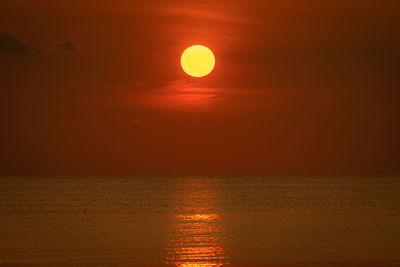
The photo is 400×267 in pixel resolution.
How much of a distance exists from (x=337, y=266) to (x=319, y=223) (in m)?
14.9

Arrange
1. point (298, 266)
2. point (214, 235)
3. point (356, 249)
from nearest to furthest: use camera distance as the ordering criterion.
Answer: point (298, 266)
point (356, 249)
point (214, 235)

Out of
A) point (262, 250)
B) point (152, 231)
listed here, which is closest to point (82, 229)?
point (152, 231)

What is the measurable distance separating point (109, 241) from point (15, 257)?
16.7 feet

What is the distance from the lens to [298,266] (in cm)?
1683

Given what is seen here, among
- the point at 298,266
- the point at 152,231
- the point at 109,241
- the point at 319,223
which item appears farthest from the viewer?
the point at 319,223

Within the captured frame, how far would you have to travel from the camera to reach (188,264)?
17.3 meters

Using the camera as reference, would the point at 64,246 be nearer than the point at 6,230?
Yes

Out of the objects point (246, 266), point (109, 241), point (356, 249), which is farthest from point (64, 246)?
point (356, 249)

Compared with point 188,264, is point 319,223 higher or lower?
higher

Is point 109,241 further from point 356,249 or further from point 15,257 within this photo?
point 356,249

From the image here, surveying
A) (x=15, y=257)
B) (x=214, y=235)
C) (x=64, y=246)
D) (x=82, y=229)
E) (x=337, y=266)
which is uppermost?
(x=82, y=229)

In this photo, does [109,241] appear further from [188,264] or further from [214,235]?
[188,264]

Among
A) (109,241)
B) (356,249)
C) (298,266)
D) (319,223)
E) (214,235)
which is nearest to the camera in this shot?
(298,266)

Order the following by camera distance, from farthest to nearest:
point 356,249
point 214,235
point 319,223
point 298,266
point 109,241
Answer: point 319,223, point 214,235, point 109,241, point 356,249, point 298,266
